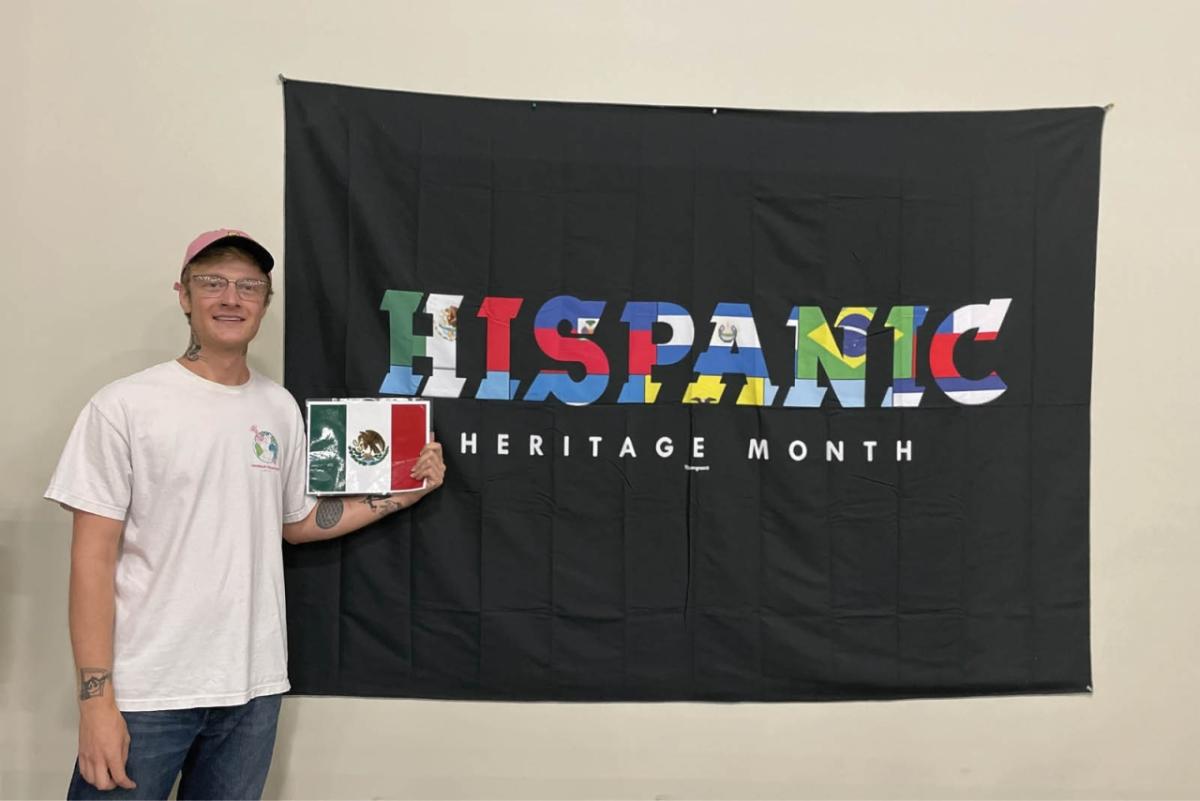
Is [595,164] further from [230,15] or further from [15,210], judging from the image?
[15,210]

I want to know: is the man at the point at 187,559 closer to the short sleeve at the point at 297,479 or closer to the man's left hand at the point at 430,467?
the short sleeve at the point at 297,479

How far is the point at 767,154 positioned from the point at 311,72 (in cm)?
103

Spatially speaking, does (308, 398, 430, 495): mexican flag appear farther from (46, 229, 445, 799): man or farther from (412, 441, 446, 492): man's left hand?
(46, 229, 445, 799): man

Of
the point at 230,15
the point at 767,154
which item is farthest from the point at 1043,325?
the point at 230,15

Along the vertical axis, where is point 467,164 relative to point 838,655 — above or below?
above

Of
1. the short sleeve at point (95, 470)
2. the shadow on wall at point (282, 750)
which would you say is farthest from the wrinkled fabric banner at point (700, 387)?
the short sleeve at point (95, 470)

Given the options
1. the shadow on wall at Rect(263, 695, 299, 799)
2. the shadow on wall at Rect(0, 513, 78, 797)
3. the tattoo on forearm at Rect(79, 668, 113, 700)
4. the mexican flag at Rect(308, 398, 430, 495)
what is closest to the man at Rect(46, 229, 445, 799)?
the tattoo on forearm at Rect(79, 668, 113, 700)

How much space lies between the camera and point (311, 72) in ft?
6.11

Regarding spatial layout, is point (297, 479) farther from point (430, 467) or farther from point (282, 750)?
point (282, 750)

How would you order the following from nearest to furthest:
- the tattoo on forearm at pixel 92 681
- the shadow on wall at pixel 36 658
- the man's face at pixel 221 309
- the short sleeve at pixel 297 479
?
the tattoo on forearm at pixel 92 681 < the man's face at pixel 221 309 < the short sleeve at pixel 297 479 < the shadow on wall at pixel 36 658

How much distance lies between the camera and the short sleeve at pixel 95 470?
1366 mm

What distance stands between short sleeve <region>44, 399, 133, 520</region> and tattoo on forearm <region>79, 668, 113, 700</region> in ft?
0.80

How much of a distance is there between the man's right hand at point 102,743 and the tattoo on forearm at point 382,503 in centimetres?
57

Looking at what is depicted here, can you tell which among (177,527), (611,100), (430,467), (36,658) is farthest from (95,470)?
(611,100)
